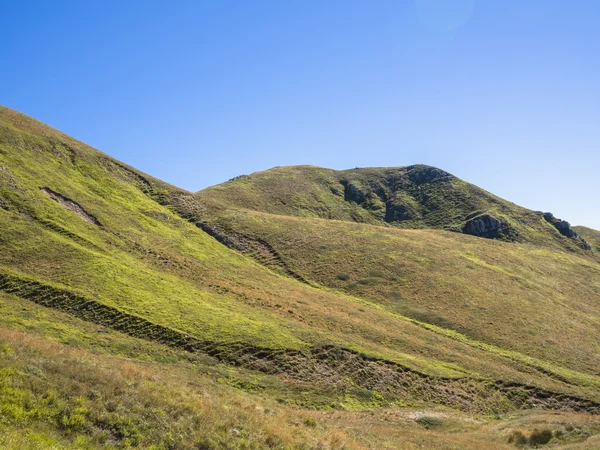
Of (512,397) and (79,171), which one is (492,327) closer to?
(512,397)

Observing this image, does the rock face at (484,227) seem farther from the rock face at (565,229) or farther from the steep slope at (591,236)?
the steep slope at (591,236)

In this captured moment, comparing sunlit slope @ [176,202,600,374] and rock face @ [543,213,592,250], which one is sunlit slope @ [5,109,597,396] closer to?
sunlit slope @ [176,202,600,374]

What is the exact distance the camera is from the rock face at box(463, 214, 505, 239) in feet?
471

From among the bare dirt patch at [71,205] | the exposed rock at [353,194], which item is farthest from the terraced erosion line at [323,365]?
the exposed rock at [353,194]

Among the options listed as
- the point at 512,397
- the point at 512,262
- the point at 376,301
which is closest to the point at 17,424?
the point at 512,397

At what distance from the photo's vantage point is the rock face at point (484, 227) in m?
144

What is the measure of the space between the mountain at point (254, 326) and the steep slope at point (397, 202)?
34610 millimetres

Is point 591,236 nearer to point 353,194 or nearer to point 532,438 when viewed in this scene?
point 353,194

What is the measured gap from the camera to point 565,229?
153 metres

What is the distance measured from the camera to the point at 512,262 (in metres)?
103

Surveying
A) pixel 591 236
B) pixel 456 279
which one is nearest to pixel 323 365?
pixel 456 279

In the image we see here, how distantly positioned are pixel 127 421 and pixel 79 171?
75811 millimetres

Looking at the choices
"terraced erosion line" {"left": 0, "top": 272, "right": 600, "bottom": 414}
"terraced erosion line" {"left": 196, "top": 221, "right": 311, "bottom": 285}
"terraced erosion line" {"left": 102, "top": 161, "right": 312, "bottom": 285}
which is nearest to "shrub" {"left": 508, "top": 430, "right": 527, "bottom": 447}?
"terraced erosion line" {"left": 0, "top": 272, "right": 600, "bottom": 414}

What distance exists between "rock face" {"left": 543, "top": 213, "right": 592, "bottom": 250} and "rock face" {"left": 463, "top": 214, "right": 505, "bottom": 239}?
2703 cm
